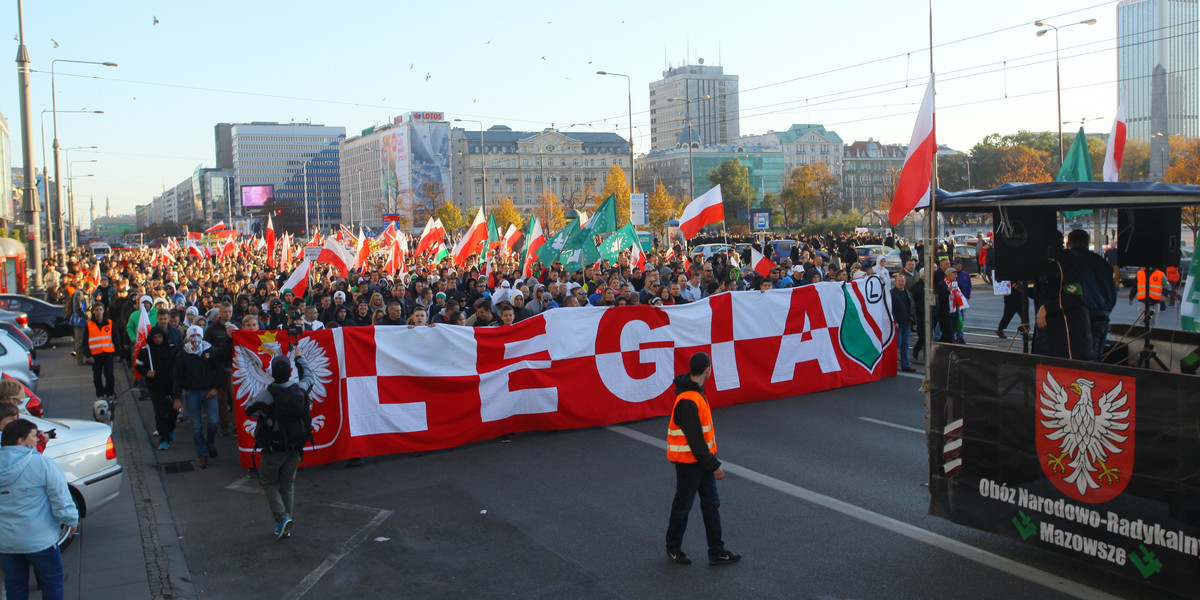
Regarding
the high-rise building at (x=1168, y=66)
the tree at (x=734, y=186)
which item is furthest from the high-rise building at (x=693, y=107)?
the tree at (x=734, y=186)

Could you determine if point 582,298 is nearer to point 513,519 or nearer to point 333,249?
point 513,519

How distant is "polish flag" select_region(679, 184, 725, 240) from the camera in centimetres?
1823

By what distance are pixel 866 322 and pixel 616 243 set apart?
7.24 meters

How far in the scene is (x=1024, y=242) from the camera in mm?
6848

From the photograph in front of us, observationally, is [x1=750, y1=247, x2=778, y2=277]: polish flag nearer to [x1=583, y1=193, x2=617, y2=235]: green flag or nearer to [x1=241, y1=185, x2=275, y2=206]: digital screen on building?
[x1=583, y1=193, x2=617, y2=235]: green flag

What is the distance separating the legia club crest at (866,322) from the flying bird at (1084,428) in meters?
7.53

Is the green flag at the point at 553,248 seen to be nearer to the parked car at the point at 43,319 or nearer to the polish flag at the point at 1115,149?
the polish flag at the point at 1115,149

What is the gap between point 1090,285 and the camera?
750cm

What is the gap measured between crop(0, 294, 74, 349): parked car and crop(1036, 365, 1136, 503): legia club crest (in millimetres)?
23033

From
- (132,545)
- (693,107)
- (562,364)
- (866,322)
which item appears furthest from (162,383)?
(693,107)

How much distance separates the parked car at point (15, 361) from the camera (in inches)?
499

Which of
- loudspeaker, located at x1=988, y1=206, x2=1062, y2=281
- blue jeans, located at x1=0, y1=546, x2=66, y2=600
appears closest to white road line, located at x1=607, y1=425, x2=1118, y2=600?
loudspeaker, located at x1=988, y1=206, x2=1062, y2=281

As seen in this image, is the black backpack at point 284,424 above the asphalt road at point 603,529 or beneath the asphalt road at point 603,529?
above

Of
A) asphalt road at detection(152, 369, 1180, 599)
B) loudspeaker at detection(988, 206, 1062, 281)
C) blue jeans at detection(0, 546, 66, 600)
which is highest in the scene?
loudspeaker at detection(988, 206, 1062, 281)
